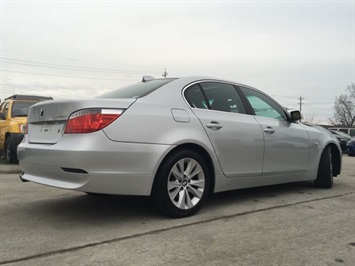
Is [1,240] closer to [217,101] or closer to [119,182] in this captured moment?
[119,182]

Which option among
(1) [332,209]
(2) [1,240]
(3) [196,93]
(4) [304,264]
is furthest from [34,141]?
(1) [332,209]

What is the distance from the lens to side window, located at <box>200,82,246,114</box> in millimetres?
4480

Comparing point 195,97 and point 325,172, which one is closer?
point 195,97

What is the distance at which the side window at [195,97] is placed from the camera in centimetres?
423

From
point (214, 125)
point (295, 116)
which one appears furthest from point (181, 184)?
point (295, 116)

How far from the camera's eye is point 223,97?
183 inches

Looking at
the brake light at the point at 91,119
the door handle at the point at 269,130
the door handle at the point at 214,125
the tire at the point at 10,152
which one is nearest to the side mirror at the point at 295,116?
the door handle at the point at 269,130

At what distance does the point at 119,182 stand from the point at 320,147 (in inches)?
137

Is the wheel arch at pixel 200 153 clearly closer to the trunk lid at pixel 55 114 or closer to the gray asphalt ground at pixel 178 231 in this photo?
the gray asphalt ground at pixel 178 231

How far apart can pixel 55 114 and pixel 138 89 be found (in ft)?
3.16

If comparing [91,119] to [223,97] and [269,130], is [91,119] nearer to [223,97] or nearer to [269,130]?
[223,97]

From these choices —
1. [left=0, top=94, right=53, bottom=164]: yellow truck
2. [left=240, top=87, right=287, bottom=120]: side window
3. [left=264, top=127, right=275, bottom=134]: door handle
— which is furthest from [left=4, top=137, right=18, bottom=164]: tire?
[left=264, top=127, right=275, bottom=134]: door handle

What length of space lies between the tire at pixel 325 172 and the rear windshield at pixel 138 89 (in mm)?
2953

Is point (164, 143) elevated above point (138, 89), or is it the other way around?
point (138, 89)
